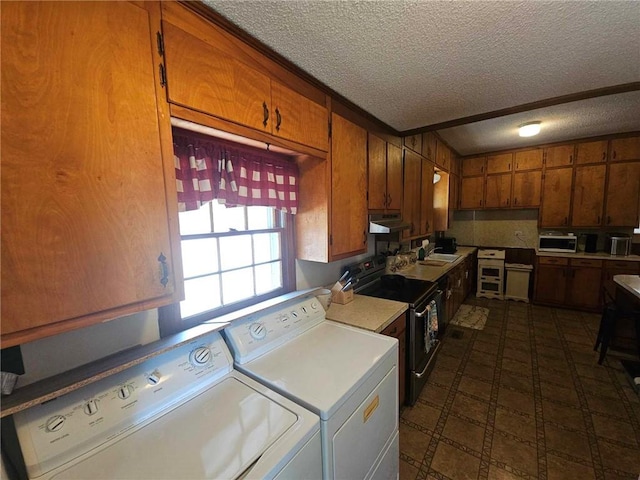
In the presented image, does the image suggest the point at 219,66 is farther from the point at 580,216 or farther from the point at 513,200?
the point at 580,216

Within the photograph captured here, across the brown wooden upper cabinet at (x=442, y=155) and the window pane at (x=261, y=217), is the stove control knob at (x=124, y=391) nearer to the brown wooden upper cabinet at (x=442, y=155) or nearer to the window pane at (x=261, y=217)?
the window pane at (x=261, y=217)

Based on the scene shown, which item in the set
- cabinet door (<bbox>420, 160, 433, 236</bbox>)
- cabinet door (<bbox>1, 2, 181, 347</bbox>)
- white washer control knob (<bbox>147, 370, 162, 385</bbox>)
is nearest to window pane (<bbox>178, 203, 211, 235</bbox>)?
cabinet door (<bbox>1, 2, 181, 347</bbox>)

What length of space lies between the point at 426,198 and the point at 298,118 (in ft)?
7.63

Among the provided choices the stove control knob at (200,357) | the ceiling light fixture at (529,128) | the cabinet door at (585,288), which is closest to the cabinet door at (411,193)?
the ceiling light fixture at (529,128)

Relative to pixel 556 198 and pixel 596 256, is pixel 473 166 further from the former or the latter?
pixel 596 256

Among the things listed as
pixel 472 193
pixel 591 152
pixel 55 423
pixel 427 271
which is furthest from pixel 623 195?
pixel 55 423

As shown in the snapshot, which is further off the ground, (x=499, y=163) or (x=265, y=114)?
(x=499, y=163)

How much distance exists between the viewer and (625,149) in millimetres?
3498

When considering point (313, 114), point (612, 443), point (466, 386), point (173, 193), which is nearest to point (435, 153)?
point (313, 114)

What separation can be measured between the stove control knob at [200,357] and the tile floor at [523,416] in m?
1.41

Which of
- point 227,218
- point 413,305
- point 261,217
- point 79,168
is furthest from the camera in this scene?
point 413,305

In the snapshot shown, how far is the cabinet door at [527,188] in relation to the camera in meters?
4.11

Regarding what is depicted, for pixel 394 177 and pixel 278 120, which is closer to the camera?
pixel 278 120

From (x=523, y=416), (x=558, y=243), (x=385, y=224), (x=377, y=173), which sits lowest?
(x=523, y=416)
